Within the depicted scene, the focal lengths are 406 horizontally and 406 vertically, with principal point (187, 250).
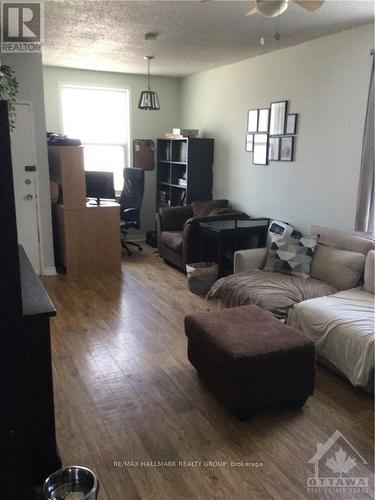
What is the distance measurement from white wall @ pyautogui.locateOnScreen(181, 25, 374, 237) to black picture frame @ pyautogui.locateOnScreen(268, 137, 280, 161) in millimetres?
82

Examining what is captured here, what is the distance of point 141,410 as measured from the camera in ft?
7.68

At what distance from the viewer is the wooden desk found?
468 cm

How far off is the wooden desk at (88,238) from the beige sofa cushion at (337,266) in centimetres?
245

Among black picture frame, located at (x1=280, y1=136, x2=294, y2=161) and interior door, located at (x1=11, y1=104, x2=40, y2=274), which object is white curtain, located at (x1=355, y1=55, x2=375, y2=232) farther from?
interior door, located at (x1=11, y1=104, x2=40, y2=274)

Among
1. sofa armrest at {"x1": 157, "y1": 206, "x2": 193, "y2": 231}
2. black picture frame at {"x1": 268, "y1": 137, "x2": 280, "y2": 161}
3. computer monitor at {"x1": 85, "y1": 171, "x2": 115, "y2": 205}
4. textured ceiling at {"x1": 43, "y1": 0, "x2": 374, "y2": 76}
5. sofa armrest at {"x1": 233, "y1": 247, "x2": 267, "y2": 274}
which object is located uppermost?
textured ceiling at {"x1": 43, "y1": 0, "x2": 374, "y2": 76}

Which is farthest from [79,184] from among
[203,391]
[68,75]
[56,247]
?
[203,391]

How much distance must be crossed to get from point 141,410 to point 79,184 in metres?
2.98

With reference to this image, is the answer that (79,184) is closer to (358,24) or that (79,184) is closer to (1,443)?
(358,24)

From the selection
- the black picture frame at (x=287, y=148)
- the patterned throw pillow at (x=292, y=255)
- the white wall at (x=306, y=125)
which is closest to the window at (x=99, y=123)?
the white wall at (x=306, y=125)

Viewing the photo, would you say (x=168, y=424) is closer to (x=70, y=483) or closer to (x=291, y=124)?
(x=70, y=483)

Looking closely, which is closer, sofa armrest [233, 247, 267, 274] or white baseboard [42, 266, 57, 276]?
sofa armrest [233, 247, 267, 274]

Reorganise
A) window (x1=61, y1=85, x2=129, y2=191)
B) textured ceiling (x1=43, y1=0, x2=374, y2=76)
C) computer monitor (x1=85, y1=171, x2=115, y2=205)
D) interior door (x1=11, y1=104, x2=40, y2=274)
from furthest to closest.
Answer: window (x1=61, y1=85, x2=129, y2=191) → computer monitor (x1=85, y1=171, x2=115, y2=205) → interior door (x1=11, y1=104, x2=40, y2=274) → textured ceiling (x1=43, y1=0, x2=374, y2=76)

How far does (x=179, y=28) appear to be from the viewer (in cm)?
340

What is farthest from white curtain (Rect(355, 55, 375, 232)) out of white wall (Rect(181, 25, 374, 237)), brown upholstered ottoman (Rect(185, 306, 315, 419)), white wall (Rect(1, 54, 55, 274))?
white wall (Rect(1, 54, 55, 274))
